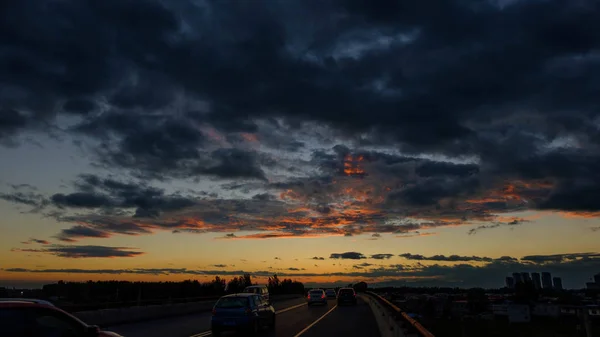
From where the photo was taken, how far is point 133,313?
28109 millimetres

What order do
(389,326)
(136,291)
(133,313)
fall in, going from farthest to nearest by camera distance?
(136,291) < (133,313) < (389,326)

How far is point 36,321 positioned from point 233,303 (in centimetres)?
1355

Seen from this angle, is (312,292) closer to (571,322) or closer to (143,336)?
(143,336)

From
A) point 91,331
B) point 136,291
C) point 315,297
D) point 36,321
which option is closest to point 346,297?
point 315,297

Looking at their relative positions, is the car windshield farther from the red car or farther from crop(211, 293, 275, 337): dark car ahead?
the red car

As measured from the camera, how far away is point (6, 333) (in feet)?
22.5

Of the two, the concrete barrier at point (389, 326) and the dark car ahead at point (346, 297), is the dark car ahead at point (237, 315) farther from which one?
the dark car ahead at point (346, 297)

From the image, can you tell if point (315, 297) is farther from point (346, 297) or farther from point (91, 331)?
point (91, 331)

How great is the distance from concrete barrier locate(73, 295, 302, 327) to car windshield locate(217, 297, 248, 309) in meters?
6.13

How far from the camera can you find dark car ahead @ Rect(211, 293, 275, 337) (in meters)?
19.7

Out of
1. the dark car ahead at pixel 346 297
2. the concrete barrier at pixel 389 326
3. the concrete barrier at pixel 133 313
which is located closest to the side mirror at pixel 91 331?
the concrete barrier at pixel 389 326

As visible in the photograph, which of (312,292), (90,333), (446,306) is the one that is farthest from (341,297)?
(446,306)

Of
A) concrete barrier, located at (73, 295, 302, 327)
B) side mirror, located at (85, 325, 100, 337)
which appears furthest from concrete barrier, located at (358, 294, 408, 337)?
concrete barrier, located at (73, 295, 302, 327)

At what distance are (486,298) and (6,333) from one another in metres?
191
